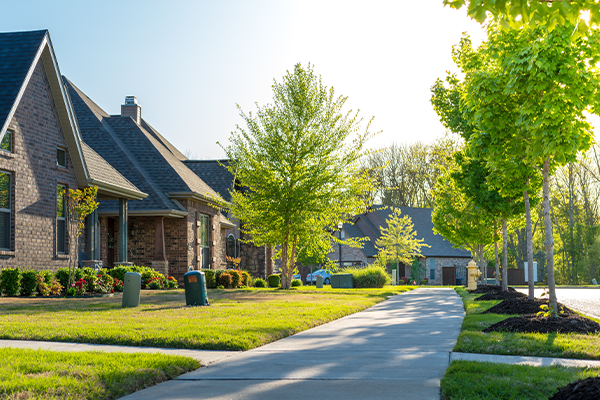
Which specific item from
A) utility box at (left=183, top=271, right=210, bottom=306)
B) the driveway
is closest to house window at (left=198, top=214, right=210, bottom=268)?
utility box at (left=183, top=271, right=210, bottom=306)

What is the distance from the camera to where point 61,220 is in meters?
18.8

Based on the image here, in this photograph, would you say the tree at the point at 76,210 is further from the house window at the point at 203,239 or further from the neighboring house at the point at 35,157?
the house window at the point at 203,239

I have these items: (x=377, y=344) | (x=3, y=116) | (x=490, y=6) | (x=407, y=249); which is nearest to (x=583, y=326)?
(x=377, y=344)

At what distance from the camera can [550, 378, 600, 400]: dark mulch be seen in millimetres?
4181

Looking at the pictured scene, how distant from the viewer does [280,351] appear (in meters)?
7.80

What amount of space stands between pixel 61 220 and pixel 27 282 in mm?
3102

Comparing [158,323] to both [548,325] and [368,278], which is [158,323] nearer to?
[548,325]

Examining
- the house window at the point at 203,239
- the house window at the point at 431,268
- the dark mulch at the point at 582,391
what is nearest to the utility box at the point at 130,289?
the dark mulch at the point at 582,391

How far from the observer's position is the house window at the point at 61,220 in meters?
18.6

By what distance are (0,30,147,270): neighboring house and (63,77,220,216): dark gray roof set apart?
18.4 feet

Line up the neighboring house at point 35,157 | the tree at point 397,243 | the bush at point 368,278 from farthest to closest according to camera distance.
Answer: the tree at point 397,243
the bush at point 368,278
the neighboring house at point 35,157

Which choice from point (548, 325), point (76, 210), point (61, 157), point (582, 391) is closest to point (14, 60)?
point (61, 157)

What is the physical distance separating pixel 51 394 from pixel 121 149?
2344 centimetres

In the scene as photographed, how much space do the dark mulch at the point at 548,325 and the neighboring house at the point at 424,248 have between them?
44.6 m
